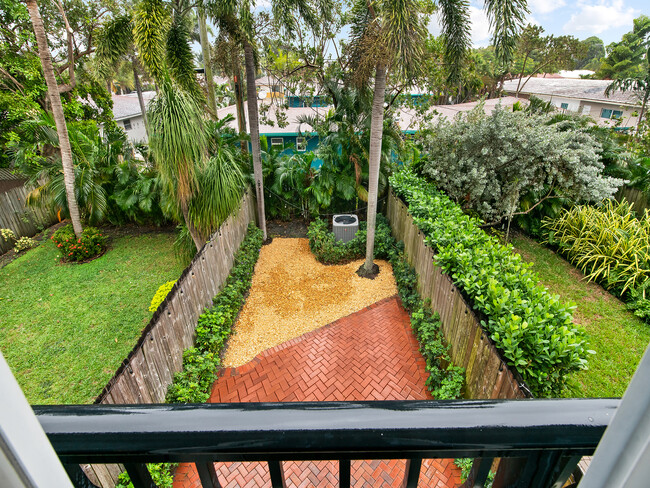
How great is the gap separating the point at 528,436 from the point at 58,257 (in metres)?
10.9

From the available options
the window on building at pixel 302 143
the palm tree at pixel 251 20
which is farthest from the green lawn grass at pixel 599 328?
the window on building at pixel 302 143

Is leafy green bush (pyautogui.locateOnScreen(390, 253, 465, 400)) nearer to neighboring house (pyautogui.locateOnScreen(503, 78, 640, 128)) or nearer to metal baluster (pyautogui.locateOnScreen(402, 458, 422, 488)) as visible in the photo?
metal baluster (pyautogui.locateOnScreen(402, 458, 422, 488))

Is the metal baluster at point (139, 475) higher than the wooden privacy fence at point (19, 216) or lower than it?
higher

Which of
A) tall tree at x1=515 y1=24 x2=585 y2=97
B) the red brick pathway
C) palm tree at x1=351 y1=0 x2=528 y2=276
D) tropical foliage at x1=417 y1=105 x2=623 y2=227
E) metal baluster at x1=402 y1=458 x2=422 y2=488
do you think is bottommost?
the red brick pathway

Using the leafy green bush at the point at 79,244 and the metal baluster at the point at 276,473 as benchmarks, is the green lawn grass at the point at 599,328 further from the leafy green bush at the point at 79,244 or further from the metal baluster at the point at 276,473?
the leafy green bush at the point at 79,244

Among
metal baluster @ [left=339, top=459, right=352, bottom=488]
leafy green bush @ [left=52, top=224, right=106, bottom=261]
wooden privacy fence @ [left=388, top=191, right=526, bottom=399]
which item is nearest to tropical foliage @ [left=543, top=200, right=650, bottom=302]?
wooden privacy fence @ [left=388, top=191, right=526, bottom=399]

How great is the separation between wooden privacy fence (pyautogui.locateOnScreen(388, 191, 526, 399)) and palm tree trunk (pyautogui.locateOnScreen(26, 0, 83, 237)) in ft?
26.9

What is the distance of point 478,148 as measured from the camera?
779 cm

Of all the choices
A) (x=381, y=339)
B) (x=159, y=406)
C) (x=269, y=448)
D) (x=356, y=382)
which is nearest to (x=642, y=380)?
(x=269, y=448)

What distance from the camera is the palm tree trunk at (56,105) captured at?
6.74m

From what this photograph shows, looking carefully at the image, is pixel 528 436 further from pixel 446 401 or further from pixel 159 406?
pixel 159 406

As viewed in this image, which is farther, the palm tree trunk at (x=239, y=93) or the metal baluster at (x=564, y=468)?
the palm tree trunk at (x=239, y=93)

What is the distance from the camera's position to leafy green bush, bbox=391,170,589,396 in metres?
3.13

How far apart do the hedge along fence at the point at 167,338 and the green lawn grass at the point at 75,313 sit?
1.36 meters
